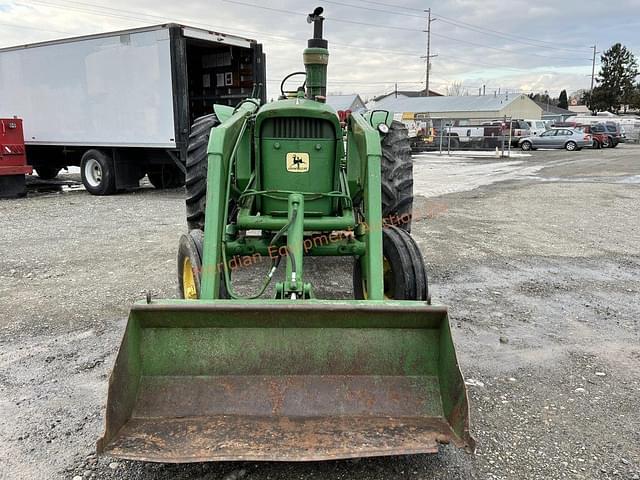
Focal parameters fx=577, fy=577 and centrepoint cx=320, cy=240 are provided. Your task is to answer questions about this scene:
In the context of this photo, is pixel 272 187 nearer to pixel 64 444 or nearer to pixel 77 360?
pixel 77 360

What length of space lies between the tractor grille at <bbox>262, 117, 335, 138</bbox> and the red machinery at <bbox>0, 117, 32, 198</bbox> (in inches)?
404

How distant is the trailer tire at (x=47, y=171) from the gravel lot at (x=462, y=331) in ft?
16.3

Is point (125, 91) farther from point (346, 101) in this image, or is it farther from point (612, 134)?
point (346, 101)

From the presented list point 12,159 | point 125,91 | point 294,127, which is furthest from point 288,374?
point 12,159

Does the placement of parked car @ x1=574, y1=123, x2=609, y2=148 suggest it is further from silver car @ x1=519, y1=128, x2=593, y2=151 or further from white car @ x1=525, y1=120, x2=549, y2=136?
white car @ x1=525, y1=120, x2=549, y2=136

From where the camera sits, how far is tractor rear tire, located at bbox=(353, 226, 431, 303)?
14.3ft

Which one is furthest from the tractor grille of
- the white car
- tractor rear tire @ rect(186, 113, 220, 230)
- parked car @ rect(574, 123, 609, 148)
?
parked car @ rect(574, 123, 609, 148)

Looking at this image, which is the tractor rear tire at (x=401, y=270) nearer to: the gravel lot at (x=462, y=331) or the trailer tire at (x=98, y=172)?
the gravel lot at (x=462, y=331)

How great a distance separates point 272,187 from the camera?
495 centimetres

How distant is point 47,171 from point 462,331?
50.0ft

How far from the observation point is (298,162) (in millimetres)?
4863

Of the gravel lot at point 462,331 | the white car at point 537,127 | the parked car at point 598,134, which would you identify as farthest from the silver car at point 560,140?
the gravel lot at point 462,331

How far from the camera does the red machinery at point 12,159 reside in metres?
12.7

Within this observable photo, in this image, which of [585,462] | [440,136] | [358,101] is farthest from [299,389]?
[358,101]
